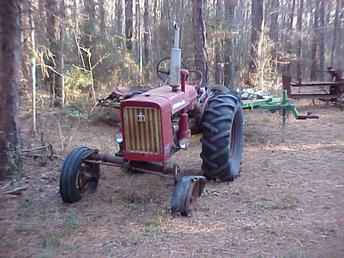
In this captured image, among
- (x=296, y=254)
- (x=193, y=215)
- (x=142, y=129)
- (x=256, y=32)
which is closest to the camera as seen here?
(x=296, y=254)

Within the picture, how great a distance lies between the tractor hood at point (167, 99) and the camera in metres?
4.93

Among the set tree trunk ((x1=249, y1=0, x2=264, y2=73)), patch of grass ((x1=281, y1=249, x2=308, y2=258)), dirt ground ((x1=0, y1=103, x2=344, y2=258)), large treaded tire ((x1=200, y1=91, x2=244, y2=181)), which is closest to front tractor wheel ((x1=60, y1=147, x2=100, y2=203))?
dirt ground ((x1=0, y1=103, x2=344, y2=258))

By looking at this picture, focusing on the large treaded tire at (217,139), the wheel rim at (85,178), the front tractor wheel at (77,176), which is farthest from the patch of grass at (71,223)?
→ the large treaded tire at (217,139)

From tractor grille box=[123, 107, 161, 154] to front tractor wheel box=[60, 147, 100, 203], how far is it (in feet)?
1.90

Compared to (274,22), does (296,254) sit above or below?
below

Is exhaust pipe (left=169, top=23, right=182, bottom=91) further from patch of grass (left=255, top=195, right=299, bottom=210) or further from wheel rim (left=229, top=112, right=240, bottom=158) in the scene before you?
patch of grass (left=255, top=195, right=299, bottom=210)

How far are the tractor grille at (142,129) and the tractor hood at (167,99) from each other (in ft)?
0.22

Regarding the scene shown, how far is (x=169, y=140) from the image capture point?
515 cm

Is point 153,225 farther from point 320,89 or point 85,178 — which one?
point 320,89

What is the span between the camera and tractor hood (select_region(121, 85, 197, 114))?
194 inches

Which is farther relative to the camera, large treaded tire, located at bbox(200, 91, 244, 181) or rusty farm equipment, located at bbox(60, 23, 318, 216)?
large treaded tire, located at bbox(200, 91, 244, 181)

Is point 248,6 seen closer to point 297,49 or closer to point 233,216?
point 297,49

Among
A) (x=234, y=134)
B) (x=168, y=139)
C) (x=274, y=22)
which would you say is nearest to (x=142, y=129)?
(x=168, y=139)

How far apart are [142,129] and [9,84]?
73.1 inches
